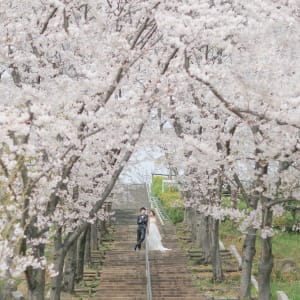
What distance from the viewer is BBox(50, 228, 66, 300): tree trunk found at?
10.3 metres

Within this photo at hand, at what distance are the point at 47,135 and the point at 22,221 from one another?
117cm

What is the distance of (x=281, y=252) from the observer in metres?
22.6

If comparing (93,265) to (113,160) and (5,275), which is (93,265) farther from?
(5,275)

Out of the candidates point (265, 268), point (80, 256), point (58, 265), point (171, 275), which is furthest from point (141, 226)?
point (58, 265)

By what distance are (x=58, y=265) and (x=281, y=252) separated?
13785mm

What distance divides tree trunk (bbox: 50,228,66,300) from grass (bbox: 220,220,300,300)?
6912mm

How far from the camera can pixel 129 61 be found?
999 centimetres

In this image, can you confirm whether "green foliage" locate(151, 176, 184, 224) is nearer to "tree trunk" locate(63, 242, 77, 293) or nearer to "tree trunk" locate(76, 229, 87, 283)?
A: "tree trunk" locate(76, 229, 87, 283)

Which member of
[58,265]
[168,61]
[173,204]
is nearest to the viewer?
[58,265]

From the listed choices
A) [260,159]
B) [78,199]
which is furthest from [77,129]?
[78,199]

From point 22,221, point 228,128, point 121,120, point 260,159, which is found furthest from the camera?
point 228,128

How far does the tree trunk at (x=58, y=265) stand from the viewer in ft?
33.7

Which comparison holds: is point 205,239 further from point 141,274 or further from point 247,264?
point 247,264

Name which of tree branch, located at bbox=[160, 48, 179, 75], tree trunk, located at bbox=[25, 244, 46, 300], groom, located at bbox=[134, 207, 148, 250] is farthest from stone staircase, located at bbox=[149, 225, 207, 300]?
tree branch, located at bbox=[160, 48, 179, 75]
